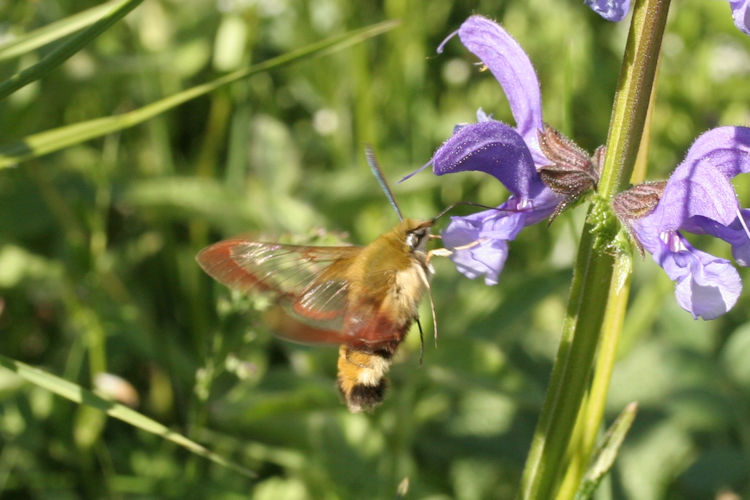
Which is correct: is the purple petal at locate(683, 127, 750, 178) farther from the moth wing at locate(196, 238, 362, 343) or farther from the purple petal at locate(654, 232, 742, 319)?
the moth wing at locate(196, 238, 362, 343)

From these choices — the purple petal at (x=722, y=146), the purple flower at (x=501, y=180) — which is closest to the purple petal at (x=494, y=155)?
the purple flower at (x=501, y=180)

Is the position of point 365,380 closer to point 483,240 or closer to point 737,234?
point 483,240

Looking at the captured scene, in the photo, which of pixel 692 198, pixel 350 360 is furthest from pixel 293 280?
pixel 692 198

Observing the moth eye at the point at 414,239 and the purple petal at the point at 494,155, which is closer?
the purple petal at the point at 494,155

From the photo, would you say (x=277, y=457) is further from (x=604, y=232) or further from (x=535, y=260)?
(x=604, y=232)

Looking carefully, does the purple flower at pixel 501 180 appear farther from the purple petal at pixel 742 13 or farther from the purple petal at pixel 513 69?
the purple petal at pixel 742 13

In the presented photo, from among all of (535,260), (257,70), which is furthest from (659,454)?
(257,70)

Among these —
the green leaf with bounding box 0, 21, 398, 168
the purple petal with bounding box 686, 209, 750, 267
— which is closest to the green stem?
the purple petal with bounding box 686, 209, 750, 267
